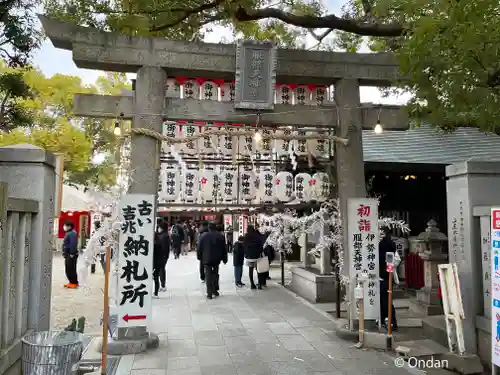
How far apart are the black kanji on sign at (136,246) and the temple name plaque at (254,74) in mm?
3228

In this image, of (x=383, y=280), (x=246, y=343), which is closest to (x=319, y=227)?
(x=383, y=280)

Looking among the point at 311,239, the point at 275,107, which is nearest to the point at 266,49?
the point at 275,107

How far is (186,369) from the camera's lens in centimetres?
653

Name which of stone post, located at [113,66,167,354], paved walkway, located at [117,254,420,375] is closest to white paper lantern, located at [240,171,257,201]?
stone post, located at [113,66,167,354]

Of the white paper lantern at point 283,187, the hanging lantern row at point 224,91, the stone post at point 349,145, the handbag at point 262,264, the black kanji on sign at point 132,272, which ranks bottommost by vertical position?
the handbag at point 262,264

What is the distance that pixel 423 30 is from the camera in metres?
6.03

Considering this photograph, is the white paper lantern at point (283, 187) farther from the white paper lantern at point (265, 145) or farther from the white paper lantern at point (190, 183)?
the white paper lantern at point (190, 183)

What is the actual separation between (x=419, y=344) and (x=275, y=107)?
17.7 feet

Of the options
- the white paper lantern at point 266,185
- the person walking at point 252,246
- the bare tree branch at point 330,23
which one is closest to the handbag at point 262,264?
the person walking at point 252,246

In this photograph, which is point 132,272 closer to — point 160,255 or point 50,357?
point 50,357

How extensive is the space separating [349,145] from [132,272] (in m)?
5.08

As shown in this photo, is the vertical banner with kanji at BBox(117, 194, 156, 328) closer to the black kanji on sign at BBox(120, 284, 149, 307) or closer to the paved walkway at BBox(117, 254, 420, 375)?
the black kanji on sign at BBox(120, 284, 149, 307)

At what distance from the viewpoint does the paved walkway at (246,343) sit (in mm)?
6592

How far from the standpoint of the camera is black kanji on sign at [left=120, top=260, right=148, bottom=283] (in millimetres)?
7512
